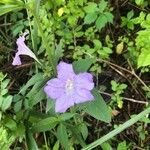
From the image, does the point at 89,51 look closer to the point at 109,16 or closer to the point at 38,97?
the point at 109,16

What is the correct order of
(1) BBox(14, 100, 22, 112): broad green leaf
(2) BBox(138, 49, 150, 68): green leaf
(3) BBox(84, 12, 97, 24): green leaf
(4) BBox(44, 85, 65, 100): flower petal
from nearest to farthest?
(4) BBox(44, 85, 65, 100): flower petal, (2) BBox(138, 49, 150, 68): green leaf, (1) BBox(14, 100, 22, 112): broad green leaf, (3) BBox(84, 12, 97, 24): green leaf

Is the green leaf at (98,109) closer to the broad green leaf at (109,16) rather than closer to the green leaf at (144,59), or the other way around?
the green leaf at (144,59)

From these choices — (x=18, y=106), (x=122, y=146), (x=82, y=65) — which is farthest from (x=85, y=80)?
(x=122, y=146)

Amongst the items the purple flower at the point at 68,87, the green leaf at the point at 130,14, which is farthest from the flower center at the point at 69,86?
the green leaf at the point at 130,14

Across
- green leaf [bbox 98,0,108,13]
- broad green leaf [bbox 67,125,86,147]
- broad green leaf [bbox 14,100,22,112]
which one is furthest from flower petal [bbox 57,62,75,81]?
green leaf [bbox 98,0,108,13]

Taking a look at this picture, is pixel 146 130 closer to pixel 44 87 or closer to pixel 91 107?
pixel 91 107

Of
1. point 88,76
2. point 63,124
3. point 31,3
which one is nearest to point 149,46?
point 88,76

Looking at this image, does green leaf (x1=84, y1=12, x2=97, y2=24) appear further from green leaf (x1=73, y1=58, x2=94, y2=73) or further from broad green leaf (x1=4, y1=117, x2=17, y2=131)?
broad green leaf (x1=4, y1=117, x2=17, y2=131)

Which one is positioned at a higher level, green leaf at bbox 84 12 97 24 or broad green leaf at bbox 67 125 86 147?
green leaf at bbox 84 12 97 24
